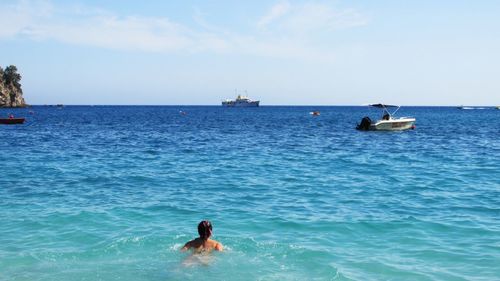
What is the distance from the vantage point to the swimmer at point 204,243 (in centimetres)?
1118

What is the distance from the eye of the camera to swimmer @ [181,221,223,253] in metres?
11.2

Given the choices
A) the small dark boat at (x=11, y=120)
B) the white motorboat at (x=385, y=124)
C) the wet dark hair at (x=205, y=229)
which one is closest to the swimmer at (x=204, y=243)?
the wet dark hair at (x=205, y=229)

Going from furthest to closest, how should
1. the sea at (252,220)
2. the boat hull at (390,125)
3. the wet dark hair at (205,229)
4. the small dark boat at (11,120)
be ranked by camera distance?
the small dark boat at (11,120) < the boat hull at (390,125) < the wet dark hair at (205,229) < the sea at (252,220)

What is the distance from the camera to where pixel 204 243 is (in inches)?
448

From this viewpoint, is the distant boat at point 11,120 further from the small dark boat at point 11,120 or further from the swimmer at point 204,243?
the swimmer at point 204,243

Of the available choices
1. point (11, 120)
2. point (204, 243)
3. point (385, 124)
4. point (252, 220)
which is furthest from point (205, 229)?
point (11, 120)

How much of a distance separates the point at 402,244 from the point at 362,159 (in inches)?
776

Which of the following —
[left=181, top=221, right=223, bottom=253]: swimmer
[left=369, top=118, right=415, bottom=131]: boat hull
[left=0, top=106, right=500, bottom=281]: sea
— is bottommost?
[left=0, top=106, right=500, bottom=281]: sea

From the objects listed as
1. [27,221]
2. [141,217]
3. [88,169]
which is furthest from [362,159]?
[27,221]

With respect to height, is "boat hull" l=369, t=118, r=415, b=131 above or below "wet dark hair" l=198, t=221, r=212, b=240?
above

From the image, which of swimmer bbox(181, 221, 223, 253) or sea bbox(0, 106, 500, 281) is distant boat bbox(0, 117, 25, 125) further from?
swimmer bbox(181, 221, 223, 253)

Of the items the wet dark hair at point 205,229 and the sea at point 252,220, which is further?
the wet dark hair at point 205,229

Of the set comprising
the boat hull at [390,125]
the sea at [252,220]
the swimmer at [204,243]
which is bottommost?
the sea at [252,220]

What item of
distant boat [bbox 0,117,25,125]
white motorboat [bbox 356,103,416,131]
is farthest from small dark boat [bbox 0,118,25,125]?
white motorboat [bbox 356,103,416,131]
